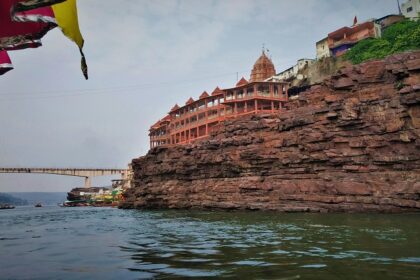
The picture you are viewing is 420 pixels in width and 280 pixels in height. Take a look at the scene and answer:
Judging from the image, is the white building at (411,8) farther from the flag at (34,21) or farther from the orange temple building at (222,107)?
the flag at (34,21)

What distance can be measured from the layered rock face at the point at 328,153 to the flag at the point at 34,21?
26240mm

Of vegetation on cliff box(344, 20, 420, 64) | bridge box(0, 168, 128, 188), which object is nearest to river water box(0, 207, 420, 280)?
vegetation on cliff box(344, 20, 420, 64)

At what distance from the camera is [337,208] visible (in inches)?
1042

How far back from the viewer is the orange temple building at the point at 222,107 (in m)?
52.2

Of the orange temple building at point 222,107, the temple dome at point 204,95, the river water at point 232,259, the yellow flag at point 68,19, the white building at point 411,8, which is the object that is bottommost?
the river water at point 232,259

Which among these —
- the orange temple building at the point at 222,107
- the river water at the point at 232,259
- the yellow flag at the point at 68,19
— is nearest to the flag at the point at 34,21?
the yellow flag at the point at 68,19

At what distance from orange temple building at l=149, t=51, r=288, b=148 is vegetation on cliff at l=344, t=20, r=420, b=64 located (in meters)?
11.6

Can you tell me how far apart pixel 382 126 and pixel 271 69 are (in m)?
48.3

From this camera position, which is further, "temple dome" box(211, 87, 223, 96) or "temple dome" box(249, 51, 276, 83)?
"temple dome" box(249, 51, 276, 83)

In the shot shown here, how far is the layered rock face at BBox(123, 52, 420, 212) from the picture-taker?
84.9 feet

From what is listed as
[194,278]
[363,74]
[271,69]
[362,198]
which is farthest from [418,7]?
[194,278]

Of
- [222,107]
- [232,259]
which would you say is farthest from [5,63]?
[222,107]

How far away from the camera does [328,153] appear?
29.4m

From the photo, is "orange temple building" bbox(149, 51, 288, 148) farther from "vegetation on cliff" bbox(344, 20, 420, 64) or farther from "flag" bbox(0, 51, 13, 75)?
"flag" bbox(0, 51, 13, 75)
